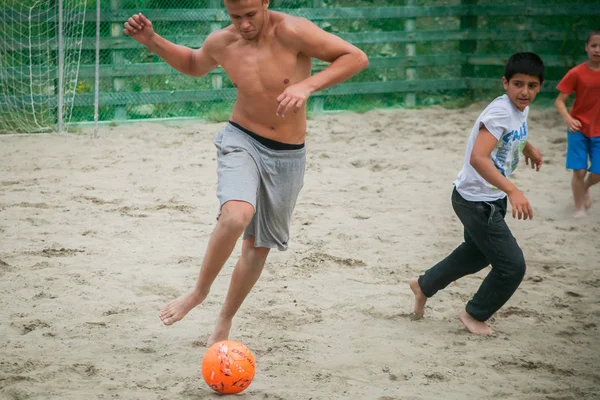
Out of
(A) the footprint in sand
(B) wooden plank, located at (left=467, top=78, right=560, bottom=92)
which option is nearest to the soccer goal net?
(B) wooden plank, located at (left=467, top=78, right=560, bottom=92)

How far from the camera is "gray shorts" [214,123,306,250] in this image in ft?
12.4

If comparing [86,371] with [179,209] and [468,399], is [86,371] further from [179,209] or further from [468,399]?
[179,209]

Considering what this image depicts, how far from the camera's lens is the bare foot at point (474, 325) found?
167 inches

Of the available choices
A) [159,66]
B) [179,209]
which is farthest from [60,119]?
[179,209]

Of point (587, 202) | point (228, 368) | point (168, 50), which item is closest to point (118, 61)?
point (587, 202)

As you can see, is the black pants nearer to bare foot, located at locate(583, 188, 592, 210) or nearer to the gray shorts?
the gray shorts

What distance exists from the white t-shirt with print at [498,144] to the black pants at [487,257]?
1.9 inches

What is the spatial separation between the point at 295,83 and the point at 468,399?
5.28 feet

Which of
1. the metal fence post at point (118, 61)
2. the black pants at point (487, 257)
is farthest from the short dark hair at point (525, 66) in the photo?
the metal fence post at point (118, 61)

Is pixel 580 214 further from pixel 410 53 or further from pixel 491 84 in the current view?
pixel 410 53

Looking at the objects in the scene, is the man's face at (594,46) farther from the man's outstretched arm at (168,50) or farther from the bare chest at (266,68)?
the man's outstretched arm at (168,50)

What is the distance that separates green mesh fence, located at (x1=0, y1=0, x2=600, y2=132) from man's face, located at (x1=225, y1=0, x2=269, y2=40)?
711 centimetres

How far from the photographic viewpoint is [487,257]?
4.16 m

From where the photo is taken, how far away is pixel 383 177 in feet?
26.2
